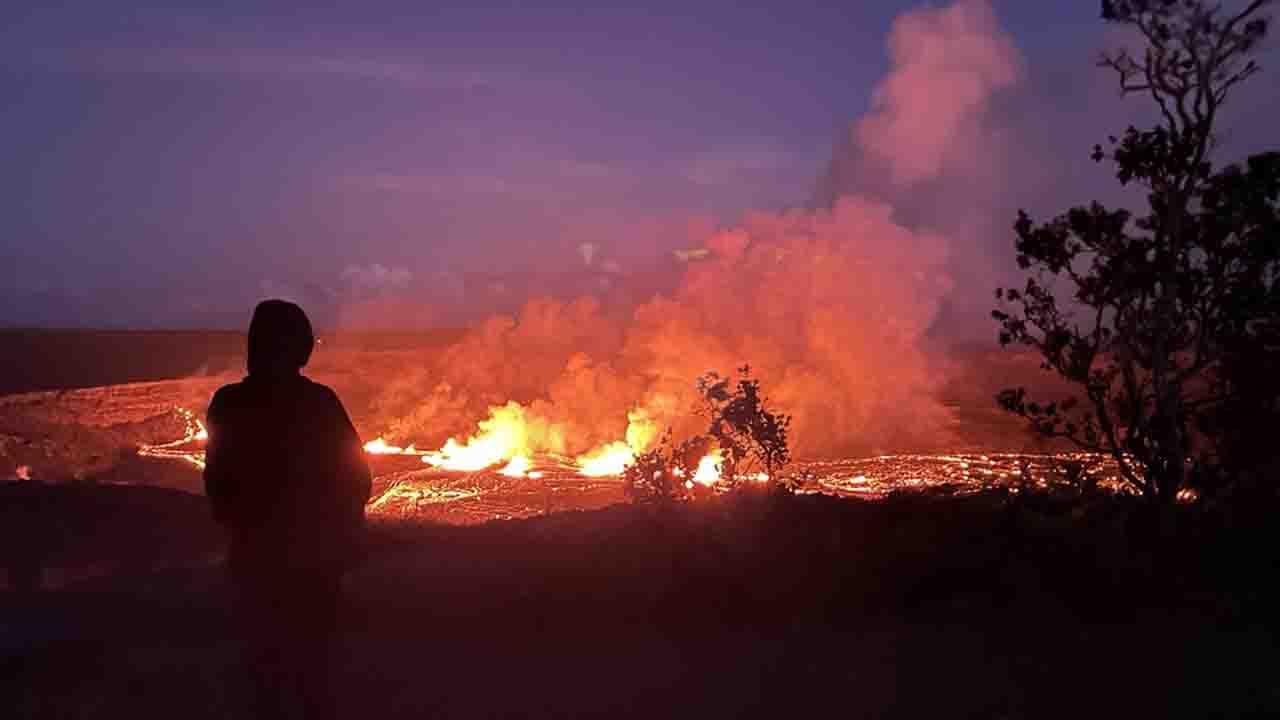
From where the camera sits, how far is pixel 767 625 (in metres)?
7.93

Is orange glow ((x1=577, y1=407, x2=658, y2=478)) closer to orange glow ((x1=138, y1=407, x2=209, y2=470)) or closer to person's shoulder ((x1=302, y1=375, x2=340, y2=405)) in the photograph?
orange glow ((x1=138, y1=407, x2=209, y2=470))

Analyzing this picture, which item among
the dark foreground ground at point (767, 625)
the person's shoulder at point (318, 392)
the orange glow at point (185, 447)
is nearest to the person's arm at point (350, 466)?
the person's shoulder at point (318, 392)

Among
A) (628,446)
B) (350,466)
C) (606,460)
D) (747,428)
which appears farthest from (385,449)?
(350,466)

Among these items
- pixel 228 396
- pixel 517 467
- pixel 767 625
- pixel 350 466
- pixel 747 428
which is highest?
pixel 747 428

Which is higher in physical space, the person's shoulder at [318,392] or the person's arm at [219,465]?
the person's shoulder at [318,392]

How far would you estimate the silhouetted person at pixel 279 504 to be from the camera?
4.88 meters

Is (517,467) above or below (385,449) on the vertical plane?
below

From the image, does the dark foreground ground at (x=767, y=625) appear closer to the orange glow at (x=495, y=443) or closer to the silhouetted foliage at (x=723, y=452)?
the silhouetted foliage at (x=723, y=452)

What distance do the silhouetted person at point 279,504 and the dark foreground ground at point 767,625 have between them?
1.53m

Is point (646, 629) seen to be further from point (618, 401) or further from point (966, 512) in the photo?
point (618, 401)

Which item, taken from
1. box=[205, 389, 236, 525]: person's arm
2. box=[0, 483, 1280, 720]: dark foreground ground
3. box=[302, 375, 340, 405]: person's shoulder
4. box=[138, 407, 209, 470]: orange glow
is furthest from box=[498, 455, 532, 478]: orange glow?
box=[205, 389, 236, 525]: person's arm

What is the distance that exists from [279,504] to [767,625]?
4259 millimetres

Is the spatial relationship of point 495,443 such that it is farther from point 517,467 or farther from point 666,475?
point 666,475

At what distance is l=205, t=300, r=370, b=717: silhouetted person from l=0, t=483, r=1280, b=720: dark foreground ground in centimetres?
153
